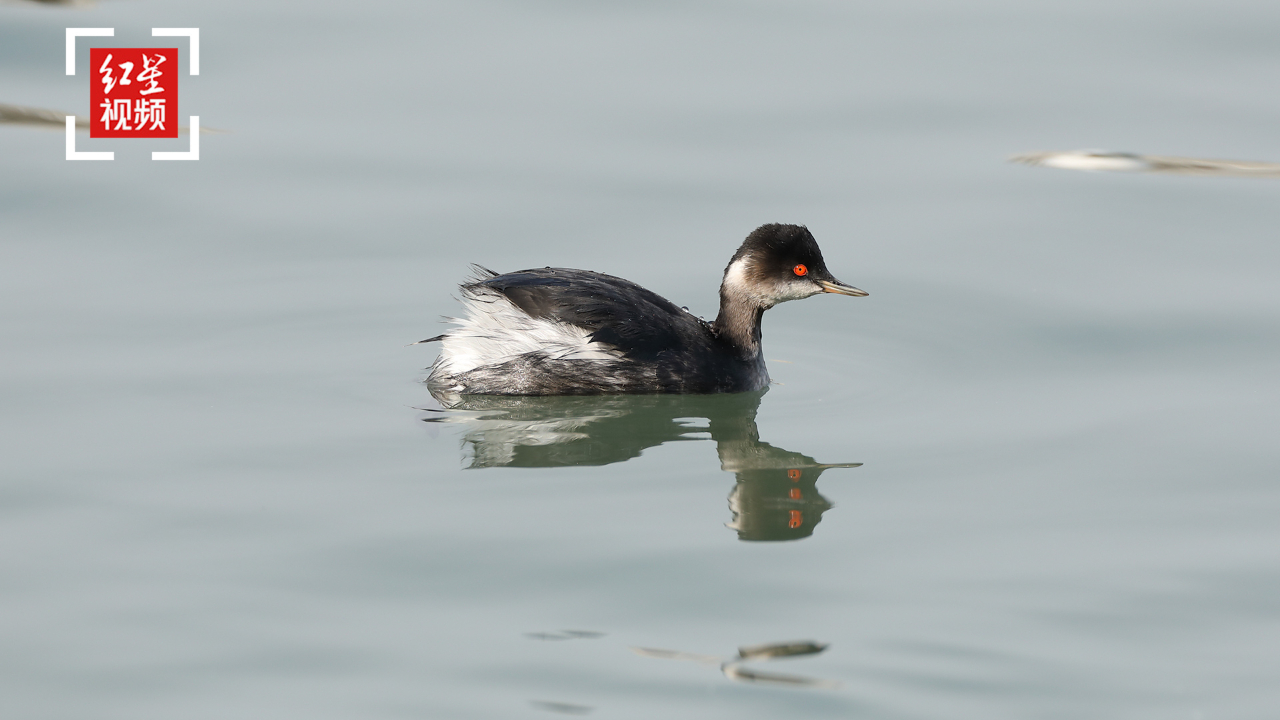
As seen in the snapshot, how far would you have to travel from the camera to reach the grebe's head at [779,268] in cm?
924

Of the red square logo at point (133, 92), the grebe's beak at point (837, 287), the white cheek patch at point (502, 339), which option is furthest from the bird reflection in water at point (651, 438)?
the red square logo at point (133, 92)

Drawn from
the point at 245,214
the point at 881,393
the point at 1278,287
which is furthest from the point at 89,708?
the point at 1278,287

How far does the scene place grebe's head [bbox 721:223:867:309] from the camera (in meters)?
9.24

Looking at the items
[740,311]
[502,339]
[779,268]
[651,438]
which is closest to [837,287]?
[779,268]

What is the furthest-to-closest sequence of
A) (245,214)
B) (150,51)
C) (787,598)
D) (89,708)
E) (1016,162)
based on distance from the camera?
(150,51) < (1016,162) < (245,214) < (787,598) < (89,708)

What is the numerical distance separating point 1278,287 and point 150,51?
8.61 meters

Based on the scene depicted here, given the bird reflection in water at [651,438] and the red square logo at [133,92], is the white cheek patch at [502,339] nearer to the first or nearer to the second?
the bird reflection in water at [651,438]

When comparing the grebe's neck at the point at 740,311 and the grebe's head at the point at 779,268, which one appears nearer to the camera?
the grebe's head at the point at 779,268

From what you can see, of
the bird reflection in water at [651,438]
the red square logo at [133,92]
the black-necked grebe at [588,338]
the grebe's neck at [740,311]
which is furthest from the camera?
the red square logo at [133,92]

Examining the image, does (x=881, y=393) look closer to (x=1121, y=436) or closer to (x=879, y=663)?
(x=1121, y=436)

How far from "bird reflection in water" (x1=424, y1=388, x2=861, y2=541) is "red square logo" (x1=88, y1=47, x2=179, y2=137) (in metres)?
5.31

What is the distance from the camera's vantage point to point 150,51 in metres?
13.4

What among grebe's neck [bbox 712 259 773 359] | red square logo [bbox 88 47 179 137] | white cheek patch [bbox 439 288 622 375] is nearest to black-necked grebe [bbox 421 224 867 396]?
white cheek patch [bbox 439 288 622 375]

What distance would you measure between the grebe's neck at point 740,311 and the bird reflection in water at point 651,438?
0.29 metres
